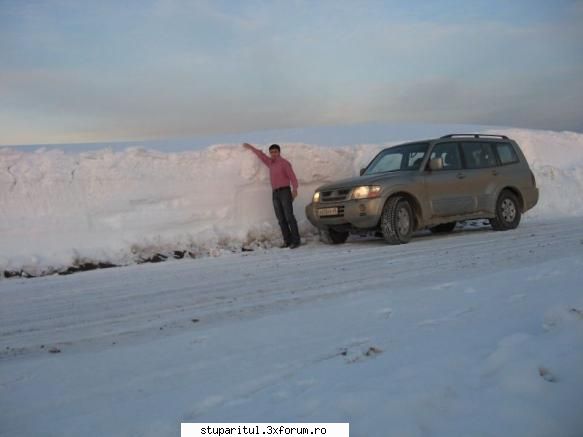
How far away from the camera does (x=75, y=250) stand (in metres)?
8.09

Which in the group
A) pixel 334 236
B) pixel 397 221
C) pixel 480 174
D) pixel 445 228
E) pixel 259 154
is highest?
pixel 259 154

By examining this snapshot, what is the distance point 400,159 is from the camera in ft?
32.0

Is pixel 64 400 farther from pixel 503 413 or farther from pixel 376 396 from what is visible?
pixel 503 413

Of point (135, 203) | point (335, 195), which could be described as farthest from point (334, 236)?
point (135, 203)

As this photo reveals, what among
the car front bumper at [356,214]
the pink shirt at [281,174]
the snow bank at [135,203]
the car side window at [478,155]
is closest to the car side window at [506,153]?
the car side window at [478,155]

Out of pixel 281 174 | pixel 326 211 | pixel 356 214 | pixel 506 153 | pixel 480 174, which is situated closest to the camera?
pixel 356 214

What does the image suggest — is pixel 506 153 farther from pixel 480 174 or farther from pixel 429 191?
pixel 429 191

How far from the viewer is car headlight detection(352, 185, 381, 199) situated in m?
8.71

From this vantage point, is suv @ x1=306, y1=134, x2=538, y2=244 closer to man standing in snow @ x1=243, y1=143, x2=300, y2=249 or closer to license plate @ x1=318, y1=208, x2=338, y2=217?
license plate @ x1=318, y1=208, x2=338, y2=217

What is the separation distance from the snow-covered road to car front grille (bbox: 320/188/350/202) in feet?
8.67

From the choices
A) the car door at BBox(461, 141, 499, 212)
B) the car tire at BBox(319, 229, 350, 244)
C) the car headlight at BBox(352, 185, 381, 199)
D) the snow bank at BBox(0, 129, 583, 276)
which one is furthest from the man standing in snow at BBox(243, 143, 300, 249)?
the car door at BBox(461, 141, 499, 212)

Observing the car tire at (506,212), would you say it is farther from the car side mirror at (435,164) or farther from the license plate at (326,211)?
the license plate at (326,211)

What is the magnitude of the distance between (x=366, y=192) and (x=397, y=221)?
0.67 metres

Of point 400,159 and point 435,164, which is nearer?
point 435,164
